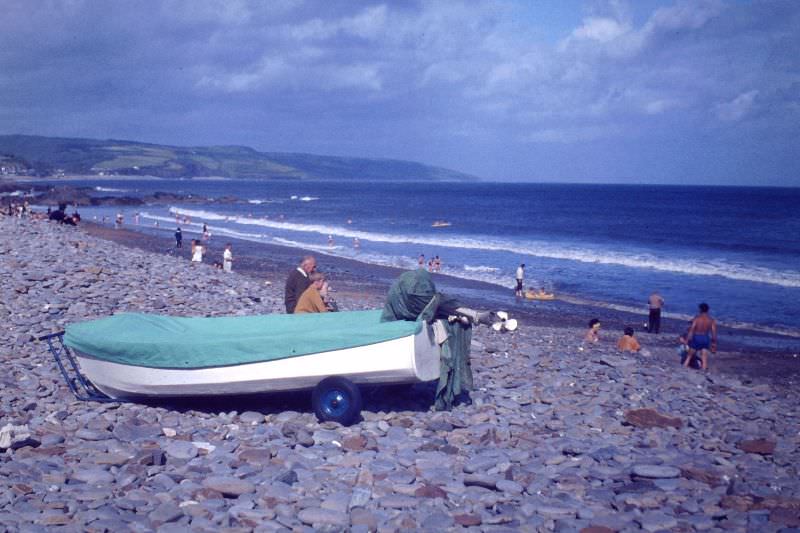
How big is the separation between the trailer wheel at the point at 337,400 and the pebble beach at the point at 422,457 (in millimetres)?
187

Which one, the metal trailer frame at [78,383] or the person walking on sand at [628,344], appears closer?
the metal trailer frame at [78,383]

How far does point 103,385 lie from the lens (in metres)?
8.55

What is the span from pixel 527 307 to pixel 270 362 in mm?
15674

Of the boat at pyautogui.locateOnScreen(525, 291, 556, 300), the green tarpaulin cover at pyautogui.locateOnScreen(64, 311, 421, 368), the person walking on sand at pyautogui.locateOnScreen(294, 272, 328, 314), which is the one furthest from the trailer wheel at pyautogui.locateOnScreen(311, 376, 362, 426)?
the boat at pyautogui.locateOnScreen(525, 291, 556, 300)

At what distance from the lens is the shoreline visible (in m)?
15.9

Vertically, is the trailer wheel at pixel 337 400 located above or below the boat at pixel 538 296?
above

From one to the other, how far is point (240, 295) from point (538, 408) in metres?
8.85

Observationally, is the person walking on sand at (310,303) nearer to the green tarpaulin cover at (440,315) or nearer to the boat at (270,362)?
the boat at (270,362)

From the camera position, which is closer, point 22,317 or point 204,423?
point 204,423

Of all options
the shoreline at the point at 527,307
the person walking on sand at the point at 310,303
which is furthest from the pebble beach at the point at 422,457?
the shoreline at the point at 527,307

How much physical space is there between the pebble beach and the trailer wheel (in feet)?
0.61

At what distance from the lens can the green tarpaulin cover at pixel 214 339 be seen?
7.84 meters

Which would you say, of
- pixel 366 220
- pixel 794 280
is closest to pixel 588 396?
pixel 794 280

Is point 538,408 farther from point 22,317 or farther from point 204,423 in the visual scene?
point 22,317
